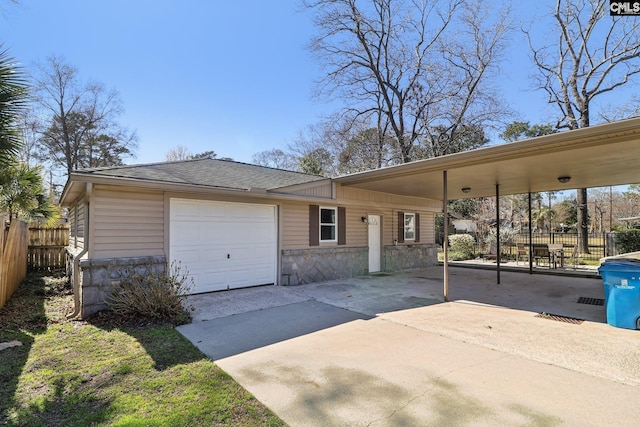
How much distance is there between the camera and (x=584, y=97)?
17.1 m

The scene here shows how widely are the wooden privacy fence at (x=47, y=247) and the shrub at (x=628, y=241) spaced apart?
798 inches

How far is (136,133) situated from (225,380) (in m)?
26.2

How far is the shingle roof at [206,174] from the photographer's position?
6141mm

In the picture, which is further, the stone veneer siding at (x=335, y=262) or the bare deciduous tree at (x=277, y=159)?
the bare deciduous tree at (x=277, y=159)

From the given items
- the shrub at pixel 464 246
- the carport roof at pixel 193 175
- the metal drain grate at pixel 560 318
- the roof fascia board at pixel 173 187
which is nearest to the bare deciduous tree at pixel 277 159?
the shrub at pixel 464 246

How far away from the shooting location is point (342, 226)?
9820 mm

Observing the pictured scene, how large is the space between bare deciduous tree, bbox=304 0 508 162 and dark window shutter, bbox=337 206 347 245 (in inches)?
451

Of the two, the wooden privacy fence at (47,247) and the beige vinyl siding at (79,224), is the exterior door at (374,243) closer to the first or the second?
the beige vinyl siding at (79,224)

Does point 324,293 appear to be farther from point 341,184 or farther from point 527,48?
point 527,48

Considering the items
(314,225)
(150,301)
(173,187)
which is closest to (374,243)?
(314,225)

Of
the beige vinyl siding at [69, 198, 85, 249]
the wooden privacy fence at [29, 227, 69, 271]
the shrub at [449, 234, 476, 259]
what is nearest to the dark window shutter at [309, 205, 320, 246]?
the beige vinyl siding at [69, 198, 85, 249]

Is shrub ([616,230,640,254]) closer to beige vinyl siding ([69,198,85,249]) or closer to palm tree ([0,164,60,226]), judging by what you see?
beige vinyl siding ([69,198,85,249])

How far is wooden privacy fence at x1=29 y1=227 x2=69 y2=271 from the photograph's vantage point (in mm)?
10336

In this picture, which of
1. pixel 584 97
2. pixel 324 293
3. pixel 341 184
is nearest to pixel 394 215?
pixel 341 184
